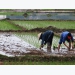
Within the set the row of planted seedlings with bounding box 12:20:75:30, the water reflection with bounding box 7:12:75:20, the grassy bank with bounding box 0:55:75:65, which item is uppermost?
the water reflection with bounding box 7:12:75:20

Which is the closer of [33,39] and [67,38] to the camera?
[67,38]

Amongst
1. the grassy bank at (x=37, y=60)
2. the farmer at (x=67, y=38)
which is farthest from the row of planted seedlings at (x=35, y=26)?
the grassy bank at (x=37, y=60)

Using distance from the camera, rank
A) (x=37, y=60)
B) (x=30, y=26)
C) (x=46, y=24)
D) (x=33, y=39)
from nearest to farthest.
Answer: (x=37, y=60)
(x=33, y=39)
(x=46, y=24)
(x=30, y=26)

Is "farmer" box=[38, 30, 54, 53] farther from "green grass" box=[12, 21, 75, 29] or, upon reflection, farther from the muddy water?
"green grass" box=[12, 21, 75, 29]

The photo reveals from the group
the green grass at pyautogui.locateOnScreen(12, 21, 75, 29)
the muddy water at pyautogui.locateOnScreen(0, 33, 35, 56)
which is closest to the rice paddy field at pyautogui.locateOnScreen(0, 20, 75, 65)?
the green grass at pyautogui.locateOnScreen(12, 21, 75, 29)

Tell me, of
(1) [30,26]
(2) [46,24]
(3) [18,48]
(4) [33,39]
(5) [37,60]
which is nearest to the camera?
(5) [37,60]

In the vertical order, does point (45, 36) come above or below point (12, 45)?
above

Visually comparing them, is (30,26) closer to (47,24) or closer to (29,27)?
(29,27)

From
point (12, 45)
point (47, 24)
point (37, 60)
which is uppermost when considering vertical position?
point (47, 24)

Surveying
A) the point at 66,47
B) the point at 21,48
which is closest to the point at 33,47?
the point at 21,48

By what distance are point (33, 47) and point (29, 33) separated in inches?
17.8

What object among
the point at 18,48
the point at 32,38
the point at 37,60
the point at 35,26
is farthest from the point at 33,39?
the point at 37,60

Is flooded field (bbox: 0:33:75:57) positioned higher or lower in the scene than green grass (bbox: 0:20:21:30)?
lower

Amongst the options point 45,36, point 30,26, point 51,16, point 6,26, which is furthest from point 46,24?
point 6,26
